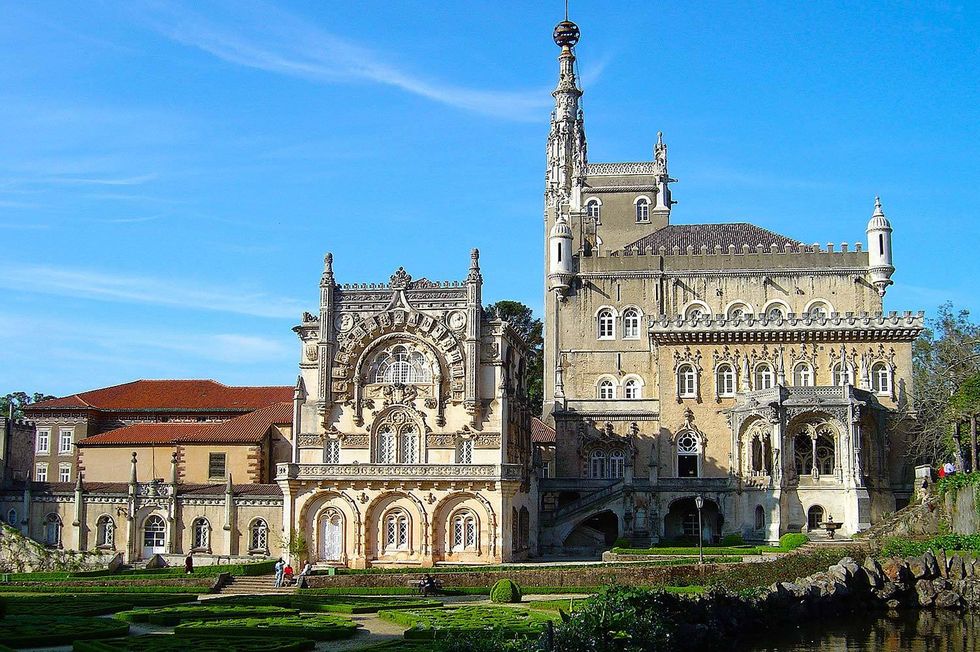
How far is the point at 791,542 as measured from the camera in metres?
53.3

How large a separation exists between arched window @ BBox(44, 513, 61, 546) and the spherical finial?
2196 inches

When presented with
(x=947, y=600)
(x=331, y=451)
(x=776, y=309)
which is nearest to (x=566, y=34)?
(x=776, y=309)

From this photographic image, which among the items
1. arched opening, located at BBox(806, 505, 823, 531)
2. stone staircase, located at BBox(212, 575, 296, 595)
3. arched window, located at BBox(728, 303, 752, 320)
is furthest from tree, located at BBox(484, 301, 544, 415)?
stone staircase, located at BBox(212, 575, 296, 595)

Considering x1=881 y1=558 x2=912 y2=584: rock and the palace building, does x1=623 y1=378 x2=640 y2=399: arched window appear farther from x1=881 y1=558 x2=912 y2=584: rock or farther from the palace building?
x1=881 y1=558 x2=912 y2=584: rock

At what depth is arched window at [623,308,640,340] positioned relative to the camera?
75.4 m

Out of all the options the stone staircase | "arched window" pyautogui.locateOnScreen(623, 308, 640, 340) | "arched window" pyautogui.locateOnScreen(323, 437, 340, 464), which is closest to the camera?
the stone staircase

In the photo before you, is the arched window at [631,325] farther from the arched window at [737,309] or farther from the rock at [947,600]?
the rock at [947,600]

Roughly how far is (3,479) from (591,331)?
3677 cm

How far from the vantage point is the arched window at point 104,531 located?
6131 cm

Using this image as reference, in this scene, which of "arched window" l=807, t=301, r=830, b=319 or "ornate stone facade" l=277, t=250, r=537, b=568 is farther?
"arched window" l=807, t=301, r=830, b=319

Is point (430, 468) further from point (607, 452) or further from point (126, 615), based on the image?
point (126, 615)

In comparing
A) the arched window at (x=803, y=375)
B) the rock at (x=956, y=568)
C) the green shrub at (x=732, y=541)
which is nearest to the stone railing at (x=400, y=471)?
the green shrub at (x=732, y=541)

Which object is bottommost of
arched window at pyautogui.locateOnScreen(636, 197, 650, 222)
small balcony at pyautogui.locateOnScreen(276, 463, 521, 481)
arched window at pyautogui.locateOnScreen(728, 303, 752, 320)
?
small balcony at pyautogui.locateOnScreen(276, 463, 521, 481)

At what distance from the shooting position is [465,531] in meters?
57.7
